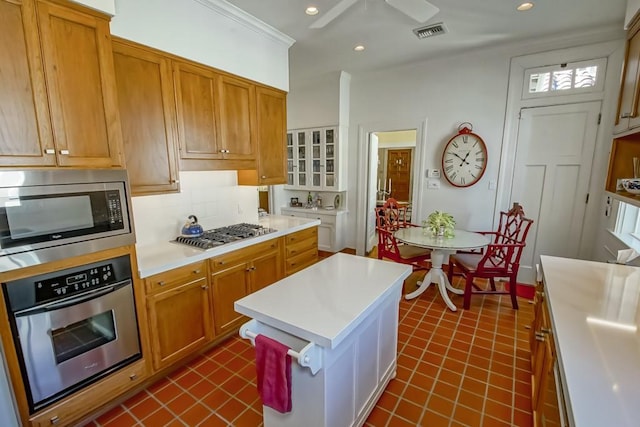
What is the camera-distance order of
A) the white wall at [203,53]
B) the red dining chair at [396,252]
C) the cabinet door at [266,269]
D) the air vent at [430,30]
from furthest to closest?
the red dining chair at [396,252]
the air vent at [430,30]
the cabinet door at [266,269]
the white wall at [203,53]

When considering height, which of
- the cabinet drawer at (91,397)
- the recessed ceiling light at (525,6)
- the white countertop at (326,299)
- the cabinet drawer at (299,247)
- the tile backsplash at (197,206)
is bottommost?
the cabinet drawer at (91,397)

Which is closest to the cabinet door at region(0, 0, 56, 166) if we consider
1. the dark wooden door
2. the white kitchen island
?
the white kitchen island

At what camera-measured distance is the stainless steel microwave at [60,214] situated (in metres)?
1.35

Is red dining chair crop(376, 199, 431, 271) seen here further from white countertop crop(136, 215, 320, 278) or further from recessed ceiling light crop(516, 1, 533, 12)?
recessed ceiling light crop(516, 1, 533, 12)

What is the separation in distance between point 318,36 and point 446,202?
263cm

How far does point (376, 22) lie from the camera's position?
2.79 m

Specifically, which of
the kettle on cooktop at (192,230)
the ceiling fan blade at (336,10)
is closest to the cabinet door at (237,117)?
the kettle on cooktop at (192,230)

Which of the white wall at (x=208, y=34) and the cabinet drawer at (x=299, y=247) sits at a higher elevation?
the white wall at (x=208, y=34)

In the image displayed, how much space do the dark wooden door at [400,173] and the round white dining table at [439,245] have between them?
16.5ft

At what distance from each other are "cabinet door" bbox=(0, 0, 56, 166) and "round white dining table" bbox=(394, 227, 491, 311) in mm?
2894

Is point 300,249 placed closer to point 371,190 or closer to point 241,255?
point 241,255

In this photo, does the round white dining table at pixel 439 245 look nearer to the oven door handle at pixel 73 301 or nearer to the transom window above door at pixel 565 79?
the transom window above door at pixel 565 79

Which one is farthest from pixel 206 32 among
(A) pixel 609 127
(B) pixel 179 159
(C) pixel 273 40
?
(A) pixel 609 127

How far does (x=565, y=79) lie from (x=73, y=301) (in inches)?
186
